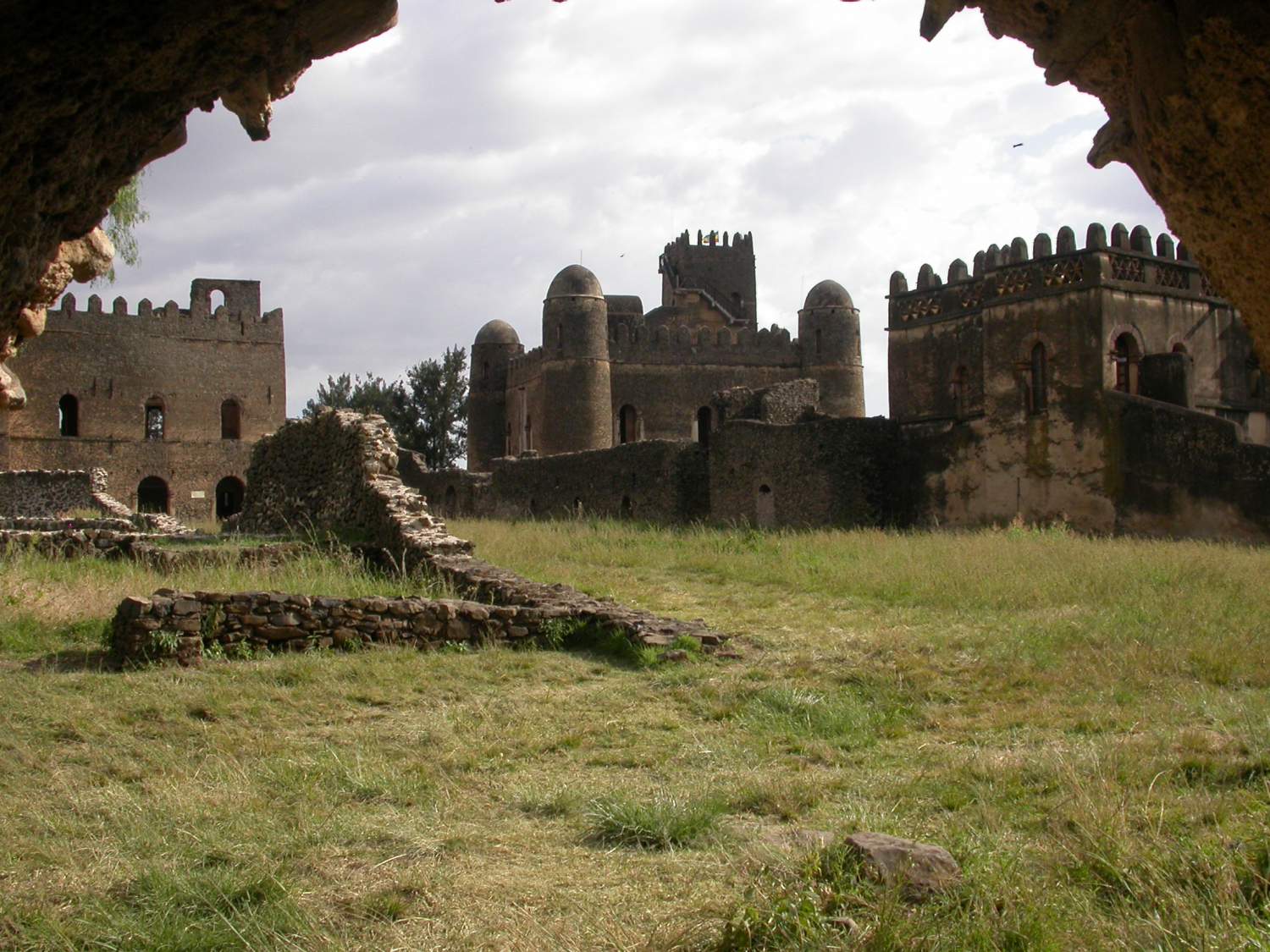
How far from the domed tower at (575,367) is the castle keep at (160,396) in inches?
367

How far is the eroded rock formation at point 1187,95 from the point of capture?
12.1 feet

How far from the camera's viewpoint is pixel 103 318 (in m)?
41.7

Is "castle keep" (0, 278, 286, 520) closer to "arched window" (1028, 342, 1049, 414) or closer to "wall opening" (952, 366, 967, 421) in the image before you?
"wall opening" (952, 366, 967, 421)

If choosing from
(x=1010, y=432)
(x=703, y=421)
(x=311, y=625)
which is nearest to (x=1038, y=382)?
(x=1010, y=432)

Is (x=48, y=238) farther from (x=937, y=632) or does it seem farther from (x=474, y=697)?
(x=937, y=632)

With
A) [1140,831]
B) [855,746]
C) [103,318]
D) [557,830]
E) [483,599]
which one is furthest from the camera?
[103,318]

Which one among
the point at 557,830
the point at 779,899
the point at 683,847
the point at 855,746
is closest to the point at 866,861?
the point at 779,899

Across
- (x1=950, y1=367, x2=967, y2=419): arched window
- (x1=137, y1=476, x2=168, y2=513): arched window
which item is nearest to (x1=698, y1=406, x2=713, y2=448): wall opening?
(x1=950, y1=367, x2=967, y2=419): arched window

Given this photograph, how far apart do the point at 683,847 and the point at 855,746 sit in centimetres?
211

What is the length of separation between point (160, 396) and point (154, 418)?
1.37 m

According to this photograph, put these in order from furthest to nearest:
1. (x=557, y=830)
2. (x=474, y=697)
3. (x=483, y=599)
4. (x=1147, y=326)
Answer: (x=1147, y=326) < (x=483, y=599) < (x=474, y=697) < (x=557, y=830)

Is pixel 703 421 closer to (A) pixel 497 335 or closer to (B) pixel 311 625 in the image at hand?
(A) pixel 497 335

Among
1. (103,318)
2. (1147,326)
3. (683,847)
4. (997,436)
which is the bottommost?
(683,847)

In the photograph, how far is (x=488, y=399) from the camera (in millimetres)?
46844
